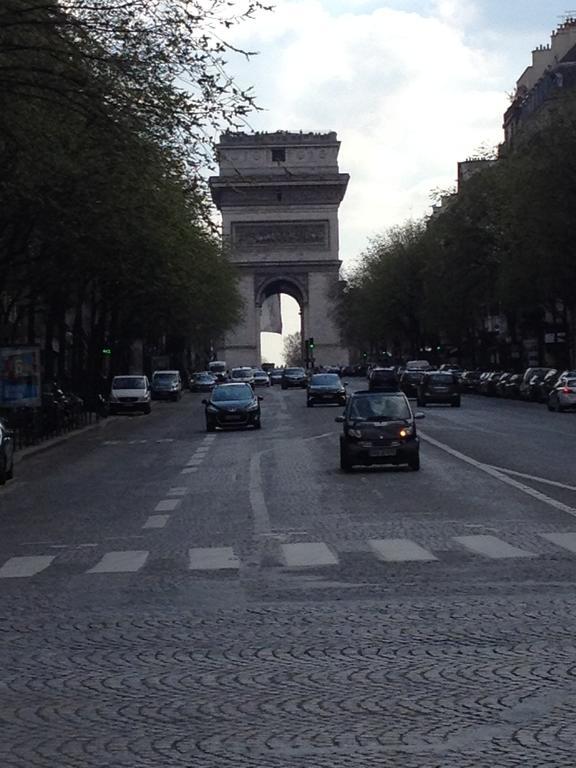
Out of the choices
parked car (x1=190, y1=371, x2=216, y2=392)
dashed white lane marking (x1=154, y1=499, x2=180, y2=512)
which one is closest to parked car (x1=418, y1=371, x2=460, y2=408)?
parked car (x1=190, y1=371, x2=216, y2=392)

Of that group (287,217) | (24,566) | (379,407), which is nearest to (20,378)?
(379,407)

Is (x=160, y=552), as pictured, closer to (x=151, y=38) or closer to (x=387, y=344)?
(x=151, y=38)

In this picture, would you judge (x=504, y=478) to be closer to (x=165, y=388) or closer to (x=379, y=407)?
→ (x=379, y=407)

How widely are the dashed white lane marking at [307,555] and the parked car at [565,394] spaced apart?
4281cm

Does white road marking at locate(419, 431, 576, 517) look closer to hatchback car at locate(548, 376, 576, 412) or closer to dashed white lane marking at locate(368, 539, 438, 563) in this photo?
dashed white lane marking at locate(368, 539, 438, 563)

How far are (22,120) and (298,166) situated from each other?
4712 inches

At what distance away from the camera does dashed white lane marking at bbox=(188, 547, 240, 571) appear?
15.3 metres

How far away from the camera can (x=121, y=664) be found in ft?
31.8

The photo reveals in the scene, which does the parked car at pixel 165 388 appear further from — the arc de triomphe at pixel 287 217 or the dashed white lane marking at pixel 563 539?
the dashed white lane marking at pixel 563 539

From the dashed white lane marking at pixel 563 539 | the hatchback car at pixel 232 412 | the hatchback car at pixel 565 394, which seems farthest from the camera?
the hatchback car at pixel 565 394

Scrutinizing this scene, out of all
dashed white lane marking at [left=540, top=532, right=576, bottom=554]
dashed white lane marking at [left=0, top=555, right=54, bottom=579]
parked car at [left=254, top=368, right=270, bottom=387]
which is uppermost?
dashed white lane marking at [left=540, top=532, right=576, bottom=554]

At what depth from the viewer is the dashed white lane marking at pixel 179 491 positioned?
2610cm

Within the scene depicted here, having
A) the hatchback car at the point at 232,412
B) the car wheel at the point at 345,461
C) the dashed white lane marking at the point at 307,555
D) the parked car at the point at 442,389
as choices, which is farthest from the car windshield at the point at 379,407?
A: the parked car at the point at 442,389

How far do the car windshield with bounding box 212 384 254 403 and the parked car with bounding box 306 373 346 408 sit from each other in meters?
15.9
